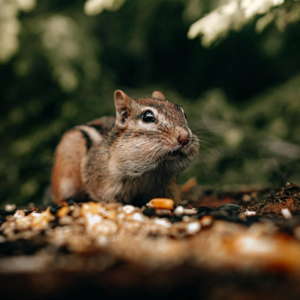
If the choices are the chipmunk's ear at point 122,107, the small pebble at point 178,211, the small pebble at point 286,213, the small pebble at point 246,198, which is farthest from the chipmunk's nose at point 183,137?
the small pebble at point 246,198

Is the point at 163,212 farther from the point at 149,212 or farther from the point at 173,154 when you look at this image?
the point at 173,154

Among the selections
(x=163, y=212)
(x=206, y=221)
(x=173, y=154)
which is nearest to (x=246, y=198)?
(x=173, y=154)

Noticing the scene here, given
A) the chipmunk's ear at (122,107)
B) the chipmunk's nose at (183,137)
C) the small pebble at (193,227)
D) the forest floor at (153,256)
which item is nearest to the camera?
the forest floor at (153,256)

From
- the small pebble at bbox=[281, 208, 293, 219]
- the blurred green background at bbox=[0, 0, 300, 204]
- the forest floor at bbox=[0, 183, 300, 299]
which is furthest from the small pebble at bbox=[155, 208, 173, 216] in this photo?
the blurred green background at bbox=[0, 0, 300, 204]

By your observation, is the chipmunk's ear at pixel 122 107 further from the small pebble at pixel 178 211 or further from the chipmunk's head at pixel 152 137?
the small pebble at pixel 178 211

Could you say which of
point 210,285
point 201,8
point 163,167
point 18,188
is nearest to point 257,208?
point 163,167

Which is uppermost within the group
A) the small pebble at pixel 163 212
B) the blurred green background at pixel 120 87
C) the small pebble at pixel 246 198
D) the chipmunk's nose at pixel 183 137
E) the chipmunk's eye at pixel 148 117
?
the blurred green background at pixel 120 87

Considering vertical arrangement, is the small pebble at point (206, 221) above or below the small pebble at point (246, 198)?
below

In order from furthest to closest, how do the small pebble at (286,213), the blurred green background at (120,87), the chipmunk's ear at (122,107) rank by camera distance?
the blurred green background at (120,87)
the chipmunk's ear at (122,107)
the small pebble at (286,213)
